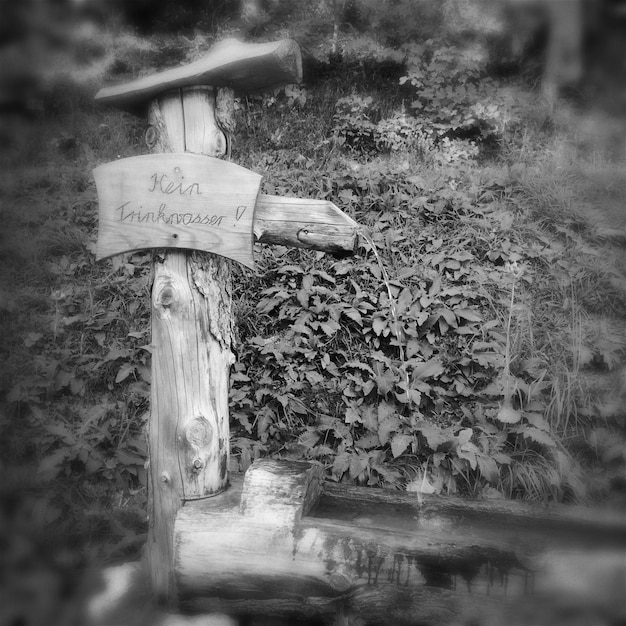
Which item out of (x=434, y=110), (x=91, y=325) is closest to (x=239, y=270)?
(x=91, y=325)

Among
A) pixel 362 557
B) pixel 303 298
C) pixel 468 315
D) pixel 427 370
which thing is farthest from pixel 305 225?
pixel 468 315

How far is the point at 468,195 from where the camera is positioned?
5.41 m

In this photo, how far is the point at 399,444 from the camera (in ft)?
10.2

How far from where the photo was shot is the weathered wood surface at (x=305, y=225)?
2.17 meters

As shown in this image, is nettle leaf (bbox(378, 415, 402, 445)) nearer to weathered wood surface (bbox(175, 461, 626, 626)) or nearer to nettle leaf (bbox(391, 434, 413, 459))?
nettle leaf (bbox(391, 434, 413, 459))

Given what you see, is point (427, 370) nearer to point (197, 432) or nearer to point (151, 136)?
point (197, 432)

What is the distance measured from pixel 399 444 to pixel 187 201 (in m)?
1.92

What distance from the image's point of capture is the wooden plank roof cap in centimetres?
204

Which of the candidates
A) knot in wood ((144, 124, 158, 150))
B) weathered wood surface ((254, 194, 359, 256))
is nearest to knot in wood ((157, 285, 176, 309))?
Answer: weathered wood surface ((254, 194, 359, 256))

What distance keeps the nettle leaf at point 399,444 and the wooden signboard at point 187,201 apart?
1.59m

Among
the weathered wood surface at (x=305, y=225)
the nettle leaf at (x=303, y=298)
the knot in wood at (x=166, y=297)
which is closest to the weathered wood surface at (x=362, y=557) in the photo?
the knot in wood at (x=166, y=297)

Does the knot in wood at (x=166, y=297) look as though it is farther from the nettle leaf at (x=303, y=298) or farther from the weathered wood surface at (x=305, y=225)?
the nettle leaf at (x=303, y=298)

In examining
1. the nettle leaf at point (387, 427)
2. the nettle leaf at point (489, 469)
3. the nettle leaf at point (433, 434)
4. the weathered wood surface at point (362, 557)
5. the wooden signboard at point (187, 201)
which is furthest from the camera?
the nettle leaf at point (387, 427)

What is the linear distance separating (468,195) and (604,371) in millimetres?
2539
